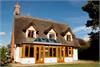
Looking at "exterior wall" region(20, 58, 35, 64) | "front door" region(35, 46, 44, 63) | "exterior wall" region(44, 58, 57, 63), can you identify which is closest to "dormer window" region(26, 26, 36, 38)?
"front door" region(35, 46, 44, 63)

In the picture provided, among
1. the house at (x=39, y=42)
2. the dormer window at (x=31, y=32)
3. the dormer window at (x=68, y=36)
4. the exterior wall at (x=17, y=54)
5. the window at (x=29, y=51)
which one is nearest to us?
the window at (x=29, y=51)

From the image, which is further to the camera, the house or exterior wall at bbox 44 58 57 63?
exterior wall at bbox 44 58 57 63

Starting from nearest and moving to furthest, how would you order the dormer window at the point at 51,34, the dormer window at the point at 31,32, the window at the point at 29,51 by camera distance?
1. the window at the point at 29,51
2. the dormer window at the point at 31,32
3. the dormer window at the point at 51,34

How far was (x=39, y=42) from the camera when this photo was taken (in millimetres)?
32562

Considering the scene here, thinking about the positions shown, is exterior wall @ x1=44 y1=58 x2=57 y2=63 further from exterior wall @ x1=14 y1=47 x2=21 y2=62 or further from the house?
exterior wall @ x1=14 y1=47 x2=21 y2=62

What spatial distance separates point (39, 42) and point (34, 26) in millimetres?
2862

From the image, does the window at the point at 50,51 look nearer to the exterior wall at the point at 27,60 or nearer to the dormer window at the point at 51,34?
the dormer window at the point at 51,34

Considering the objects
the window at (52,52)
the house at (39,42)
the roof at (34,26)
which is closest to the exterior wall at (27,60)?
the house at (39,42)

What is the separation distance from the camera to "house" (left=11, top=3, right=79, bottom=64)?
31.8m

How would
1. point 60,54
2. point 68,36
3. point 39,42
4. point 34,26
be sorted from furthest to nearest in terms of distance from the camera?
point 68,36 < point 60,54 < point 34,26 < point 39,42

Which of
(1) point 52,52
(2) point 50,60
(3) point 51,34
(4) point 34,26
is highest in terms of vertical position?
(4) point 34,26

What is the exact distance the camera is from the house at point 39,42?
104 feet

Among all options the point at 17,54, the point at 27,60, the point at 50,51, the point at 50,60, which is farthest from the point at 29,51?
the point at 50,60

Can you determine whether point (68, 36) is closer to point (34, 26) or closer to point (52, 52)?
point (52, 52)
